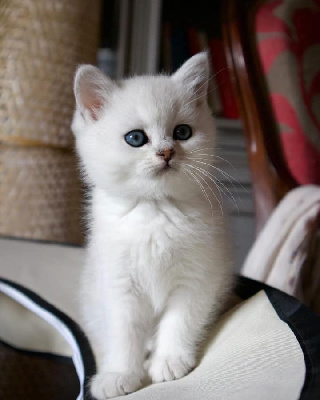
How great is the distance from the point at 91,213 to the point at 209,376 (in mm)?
352

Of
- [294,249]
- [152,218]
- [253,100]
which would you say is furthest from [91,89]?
[253,100]

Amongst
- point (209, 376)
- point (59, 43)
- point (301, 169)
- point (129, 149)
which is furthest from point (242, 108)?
point (209, 376)

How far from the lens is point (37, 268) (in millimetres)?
1046

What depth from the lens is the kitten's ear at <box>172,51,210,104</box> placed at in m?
0.76

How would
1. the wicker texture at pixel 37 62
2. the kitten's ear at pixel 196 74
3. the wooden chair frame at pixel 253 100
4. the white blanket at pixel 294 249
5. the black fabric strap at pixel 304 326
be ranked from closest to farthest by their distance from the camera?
the black fabric strap at pixel 304 326 → the kitten's ear at pixel 196 74 → the white blanket at pixel 294 249 → the wooden chair frame at pixel 253 100 → the wicker texture at pixel 37 62

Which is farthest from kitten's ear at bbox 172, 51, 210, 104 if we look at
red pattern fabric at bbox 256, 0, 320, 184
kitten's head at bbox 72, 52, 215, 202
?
red pattern fabric at bbox 256, 0, 320, 184

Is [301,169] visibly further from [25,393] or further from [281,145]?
[25,393]

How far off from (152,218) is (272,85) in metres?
0.76

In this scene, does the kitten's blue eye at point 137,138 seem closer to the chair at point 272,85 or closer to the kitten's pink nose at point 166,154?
the kitten's pink nose at point 166,154

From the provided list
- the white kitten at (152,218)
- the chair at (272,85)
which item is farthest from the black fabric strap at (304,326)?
the chair at (272,85)

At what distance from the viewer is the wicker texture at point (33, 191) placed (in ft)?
4.63

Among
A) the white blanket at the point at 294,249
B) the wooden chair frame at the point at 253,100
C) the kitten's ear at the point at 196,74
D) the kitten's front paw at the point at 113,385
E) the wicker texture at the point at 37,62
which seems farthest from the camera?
the wicker texture at the point at 37,62

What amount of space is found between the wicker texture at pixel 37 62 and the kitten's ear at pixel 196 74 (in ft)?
2.42

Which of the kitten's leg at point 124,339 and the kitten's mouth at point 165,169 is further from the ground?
the kitten's mouth at point 165,169
